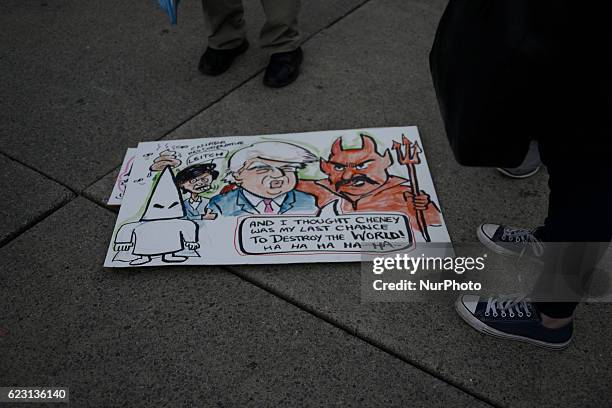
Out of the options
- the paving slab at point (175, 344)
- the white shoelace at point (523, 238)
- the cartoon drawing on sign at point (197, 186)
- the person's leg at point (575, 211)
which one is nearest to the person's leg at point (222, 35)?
the cartoon drawing on sign at point (197, 186)

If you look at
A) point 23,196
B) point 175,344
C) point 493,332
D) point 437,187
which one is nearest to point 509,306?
point 493,332

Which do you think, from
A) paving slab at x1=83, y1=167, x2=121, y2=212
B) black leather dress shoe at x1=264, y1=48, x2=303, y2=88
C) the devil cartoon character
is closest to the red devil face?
the devil cartoon character

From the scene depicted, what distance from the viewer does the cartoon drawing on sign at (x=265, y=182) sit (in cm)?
186

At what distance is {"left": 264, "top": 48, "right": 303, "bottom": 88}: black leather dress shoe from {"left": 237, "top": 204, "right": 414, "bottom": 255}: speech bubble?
88 cm

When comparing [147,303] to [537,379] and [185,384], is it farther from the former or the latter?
[537,379]

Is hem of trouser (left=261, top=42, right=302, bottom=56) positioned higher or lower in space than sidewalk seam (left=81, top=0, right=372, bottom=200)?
higher

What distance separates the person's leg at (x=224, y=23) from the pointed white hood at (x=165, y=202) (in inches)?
33.6

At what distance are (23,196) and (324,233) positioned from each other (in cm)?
109

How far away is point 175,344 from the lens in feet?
4.97

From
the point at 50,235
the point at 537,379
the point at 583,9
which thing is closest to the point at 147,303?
the point at 50,235

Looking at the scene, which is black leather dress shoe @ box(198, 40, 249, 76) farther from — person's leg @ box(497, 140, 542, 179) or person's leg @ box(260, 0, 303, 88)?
person's leg @ box(497, 140, 542, 179)

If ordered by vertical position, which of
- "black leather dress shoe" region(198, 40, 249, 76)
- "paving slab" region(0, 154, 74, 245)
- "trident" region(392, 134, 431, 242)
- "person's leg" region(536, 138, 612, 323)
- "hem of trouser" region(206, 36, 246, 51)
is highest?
"person's leg" region(536, 138, 612, 323)

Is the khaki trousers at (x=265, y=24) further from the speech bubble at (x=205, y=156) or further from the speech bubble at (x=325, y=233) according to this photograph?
the speech bubble at (x=325, y=233)

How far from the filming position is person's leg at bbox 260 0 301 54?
243 centimetres
